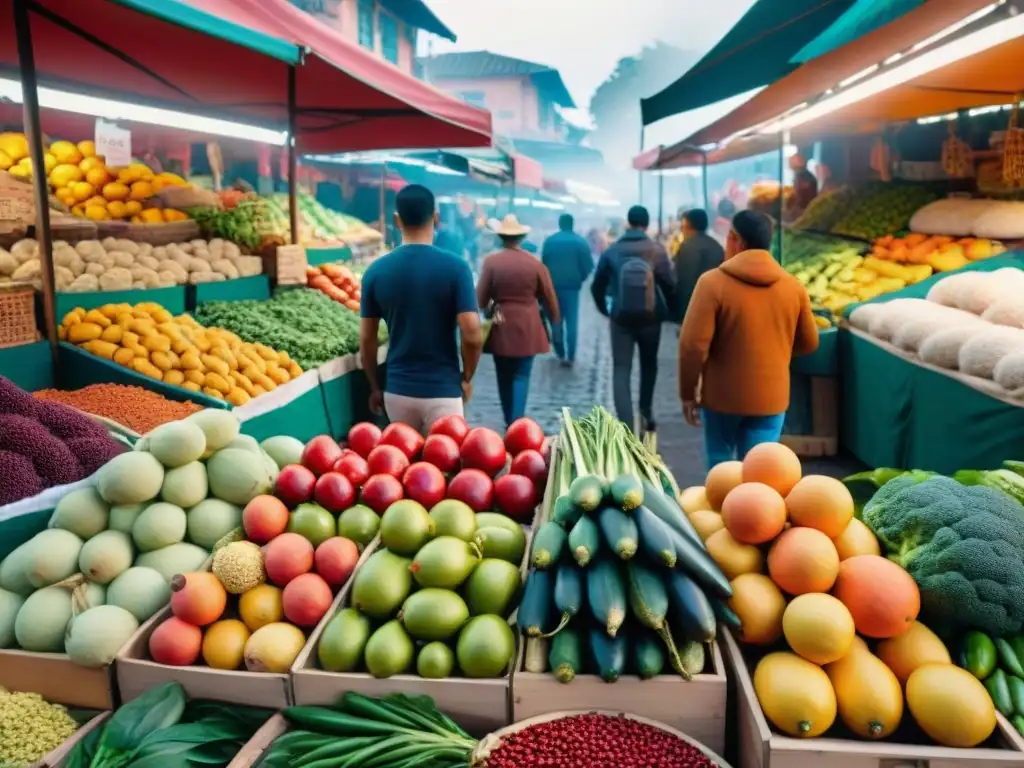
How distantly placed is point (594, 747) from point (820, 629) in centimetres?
56

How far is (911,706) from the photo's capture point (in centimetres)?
181

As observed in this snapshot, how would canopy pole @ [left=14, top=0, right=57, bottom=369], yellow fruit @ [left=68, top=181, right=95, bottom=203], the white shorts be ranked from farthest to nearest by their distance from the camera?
yellow fruit @ [left=68, top=181, right=95, bottom=203] < the white shorts < canopy pole @ [left=14, top=0, right=57, bottom=369]

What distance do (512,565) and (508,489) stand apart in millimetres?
430

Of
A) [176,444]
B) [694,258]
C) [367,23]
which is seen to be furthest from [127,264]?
[367,23]

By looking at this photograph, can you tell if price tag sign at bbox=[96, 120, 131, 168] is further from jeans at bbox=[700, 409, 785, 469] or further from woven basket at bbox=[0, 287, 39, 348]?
jeans at bbox=[700, 409, 785, 469]

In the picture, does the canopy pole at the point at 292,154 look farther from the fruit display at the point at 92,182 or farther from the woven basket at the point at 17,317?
the woven basket at the point at 17,317

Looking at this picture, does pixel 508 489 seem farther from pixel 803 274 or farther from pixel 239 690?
pixel 803 274

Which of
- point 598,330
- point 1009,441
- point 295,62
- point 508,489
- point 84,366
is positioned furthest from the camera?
point 598,330

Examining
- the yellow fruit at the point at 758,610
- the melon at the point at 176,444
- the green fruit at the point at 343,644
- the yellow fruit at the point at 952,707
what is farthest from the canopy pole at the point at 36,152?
the yellow fruit at the point at 952,707

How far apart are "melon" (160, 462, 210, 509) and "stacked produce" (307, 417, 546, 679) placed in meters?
0.36

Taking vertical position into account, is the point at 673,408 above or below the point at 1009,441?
below

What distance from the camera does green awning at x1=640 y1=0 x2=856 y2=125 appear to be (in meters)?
8.88

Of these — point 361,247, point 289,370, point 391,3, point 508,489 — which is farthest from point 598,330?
point 391,3

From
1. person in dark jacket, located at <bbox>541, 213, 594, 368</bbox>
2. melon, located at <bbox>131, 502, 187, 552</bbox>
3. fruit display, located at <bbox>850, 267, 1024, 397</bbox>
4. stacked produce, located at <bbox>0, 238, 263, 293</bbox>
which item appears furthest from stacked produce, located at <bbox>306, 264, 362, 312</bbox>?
melon, located at <bbox>131, 502, 187, 552</bbox>
